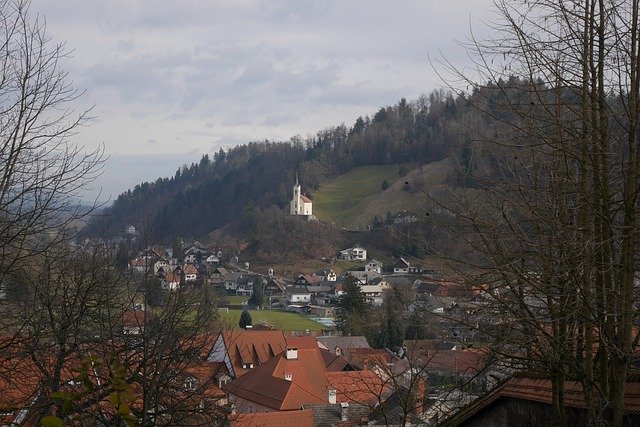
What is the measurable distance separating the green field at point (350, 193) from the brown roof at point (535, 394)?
100m

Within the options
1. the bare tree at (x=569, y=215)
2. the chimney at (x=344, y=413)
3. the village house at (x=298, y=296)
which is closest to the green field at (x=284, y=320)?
the village house at (x=298, y=296)

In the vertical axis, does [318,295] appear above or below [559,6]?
below

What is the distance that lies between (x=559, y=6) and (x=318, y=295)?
250ft

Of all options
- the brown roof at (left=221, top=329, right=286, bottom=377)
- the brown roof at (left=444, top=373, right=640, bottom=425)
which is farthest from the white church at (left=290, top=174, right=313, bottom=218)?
the brown roof at (left=444, top=373, right=640, bottom=425)

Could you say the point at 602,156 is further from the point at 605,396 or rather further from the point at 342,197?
the point at 342,197

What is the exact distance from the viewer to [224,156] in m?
195

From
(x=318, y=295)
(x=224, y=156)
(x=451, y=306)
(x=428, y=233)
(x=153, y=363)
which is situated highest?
(x=224, y=156)

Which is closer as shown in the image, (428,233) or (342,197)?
(428,233)

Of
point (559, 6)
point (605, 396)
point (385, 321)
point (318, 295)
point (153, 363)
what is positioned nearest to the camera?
point (605, 396)

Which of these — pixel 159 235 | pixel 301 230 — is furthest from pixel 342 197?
pixel 159 235

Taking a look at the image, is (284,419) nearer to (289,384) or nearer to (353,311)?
(289,384)

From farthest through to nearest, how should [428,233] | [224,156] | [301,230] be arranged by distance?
[224,156] → [301,230] → [428,233]

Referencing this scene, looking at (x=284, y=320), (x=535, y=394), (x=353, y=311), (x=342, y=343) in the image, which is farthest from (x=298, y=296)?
(x=535, y=394)

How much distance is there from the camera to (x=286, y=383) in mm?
28062
